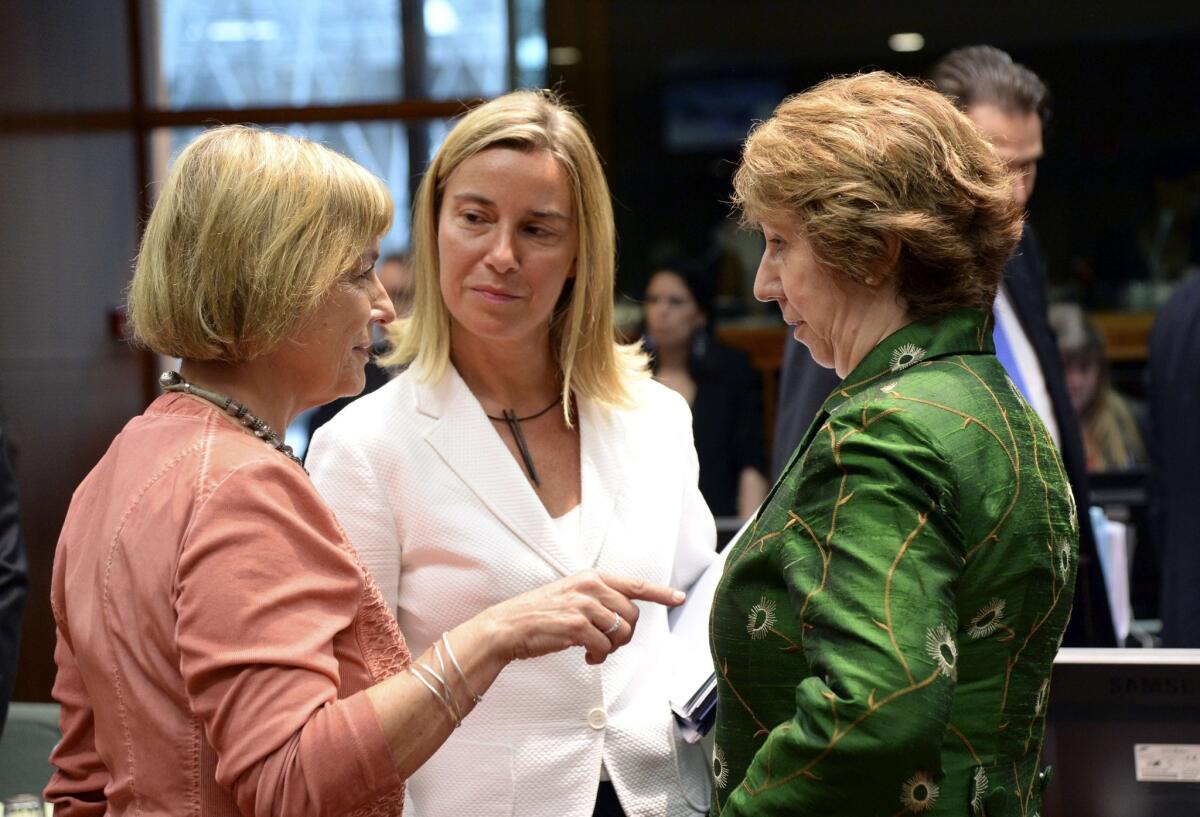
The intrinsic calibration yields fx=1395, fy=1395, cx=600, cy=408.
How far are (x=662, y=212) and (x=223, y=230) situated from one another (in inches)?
240

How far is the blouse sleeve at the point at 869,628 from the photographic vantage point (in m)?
1.25

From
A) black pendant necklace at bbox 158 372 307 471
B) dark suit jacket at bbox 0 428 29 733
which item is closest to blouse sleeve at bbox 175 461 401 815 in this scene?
black pendant necklace at bbox 158 372 307 471

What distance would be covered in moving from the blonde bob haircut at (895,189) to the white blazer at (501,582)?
69cm

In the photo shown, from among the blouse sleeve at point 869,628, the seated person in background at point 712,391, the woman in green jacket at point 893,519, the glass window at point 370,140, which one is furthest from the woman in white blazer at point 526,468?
the glass window at point 370,140

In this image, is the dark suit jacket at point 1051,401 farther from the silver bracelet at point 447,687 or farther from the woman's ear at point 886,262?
the silver bracelet at point 447,687

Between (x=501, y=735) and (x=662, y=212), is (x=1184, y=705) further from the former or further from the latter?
(x=662, y=212)

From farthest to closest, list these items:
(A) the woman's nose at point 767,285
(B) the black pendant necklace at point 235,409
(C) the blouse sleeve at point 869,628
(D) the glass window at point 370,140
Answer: (D) the glass window at point 370,140 < (A) the woman's nose at point 767,285 < (B) the black pendant necklace at point 235,409 < (C) the blouse sleeve at point 869,628

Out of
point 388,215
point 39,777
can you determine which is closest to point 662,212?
point 39,777

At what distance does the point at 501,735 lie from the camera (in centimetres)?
194

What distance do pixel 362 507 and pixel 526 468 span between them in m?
0.28

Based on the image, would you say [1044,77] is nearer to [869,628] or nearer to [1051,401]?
[1051,401]

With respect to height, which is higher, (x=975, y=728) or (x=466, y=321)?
(x=466, y=321)

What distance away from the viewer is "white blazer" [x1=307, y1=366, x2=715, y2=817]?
1925 mm

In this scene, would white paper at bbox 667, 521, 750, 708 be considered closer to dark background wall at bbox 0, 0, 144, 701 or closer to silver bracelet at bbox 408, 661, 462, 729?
silver bracelet at bbox 408, 661, 462, 729
